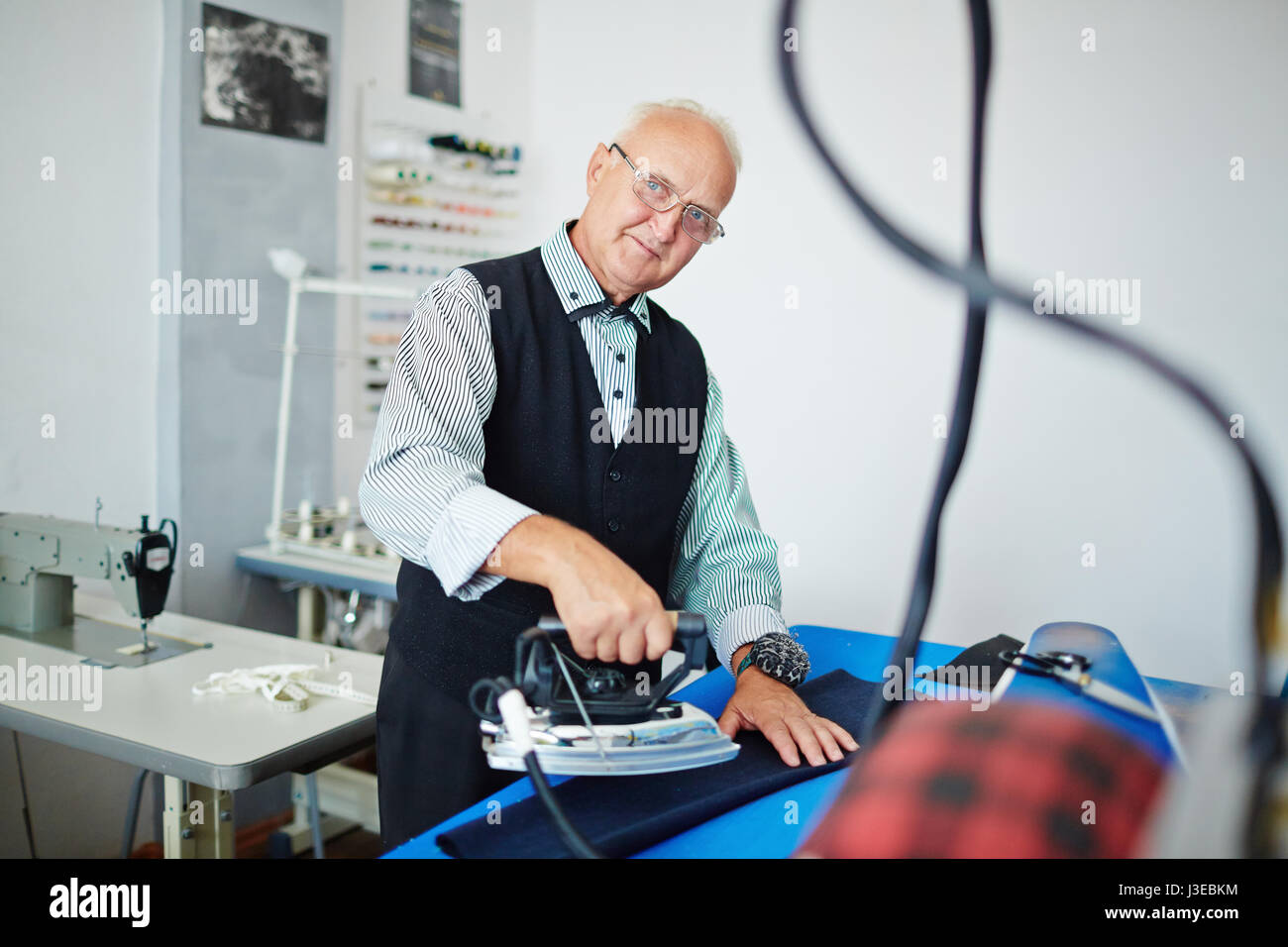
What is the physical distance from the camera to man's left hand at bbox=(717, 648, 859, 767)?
3.38 ft

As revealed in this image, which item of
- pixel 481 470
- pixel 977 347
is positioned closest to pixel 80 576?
pixel 481 470

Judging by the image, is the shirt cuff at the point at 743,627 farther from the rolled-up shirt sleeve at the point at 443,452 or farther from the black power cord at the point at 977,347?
the black power cord at the point at 977,347

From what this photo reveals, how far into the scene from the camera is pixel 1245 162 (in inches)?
84.3

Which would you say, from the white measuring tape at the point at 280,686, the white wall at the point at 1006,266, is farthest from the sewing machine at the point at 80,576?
the white wall at the point at 1006,266

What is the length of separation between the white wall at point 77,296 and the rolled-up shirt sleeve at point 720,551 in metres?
1.52

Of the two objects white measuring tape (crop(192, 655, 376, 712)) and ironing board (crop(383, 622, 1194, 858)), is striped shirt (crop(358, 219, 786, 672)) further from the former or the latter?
white measuring tape (crop(192, 655, 376, 712))

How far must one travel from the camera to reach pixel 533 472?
4.18ft

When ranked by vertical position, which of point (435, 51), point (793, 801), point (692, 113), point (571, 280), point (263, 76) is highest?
point (435, 51)

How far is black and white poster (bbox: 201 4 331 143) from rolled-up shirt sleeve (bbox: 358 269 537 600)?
1.44 m

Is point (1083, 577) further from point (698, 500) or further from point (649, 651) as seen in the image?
point (649, 651)

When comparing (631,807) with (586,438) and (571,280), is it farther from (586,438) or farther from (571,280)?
(571,280)

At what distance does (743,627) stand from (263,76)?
1.95 m
